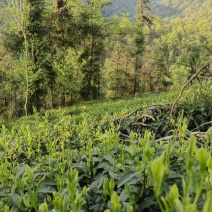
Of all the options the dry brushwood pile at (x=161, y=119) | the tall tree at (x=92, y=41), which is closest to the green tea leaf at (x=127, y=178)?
the dry brushwood pile at (x=161, y=119)

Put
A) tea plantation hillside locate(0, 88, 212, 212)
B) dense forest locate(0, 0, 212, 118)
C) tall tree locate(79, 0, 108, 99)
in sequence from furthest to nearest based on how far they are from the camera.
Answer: tall tree locate(79, 0, 108, 99)
dense forest locate(0, 0, 212, 118)
tea plantation hillside locate(0, 88, 212, 212)

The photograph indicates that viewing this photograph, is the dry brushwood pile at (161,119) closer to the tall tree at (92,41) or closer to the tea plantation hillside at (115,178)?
the tea plantation hillside at (115,178)

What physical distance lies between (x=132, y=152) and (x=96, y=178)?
0.68 feet

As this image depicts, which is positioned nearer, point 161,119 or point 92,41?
point 161,119

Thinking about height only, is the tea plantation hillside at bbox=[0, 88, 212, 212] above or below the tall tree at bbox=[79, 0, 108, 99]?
below

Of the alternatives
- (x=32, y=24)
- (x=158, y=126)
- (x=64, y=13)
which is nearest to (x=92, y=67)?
(x=64, y=13)

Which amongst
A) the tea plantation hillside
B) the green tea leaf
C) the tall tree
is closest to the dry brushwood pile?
the tea plantation hillside

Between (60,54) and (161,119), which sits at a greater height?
(60,54)

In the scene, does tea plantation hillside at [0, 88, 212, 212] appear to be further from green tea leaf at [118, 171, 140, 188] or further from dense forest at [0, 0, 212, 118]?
dense forest at [0, 0, 212, 118]

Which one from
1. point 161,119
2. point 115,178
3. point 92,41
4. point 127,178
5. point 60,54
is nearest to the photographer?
point 127,178

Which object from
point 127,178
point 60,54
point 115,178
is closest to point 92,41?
point 60,54

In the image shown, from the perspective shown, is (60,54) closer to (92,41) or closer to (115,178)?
(92,41)

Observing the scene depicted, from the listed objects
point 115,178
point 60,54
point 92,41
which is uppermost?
point 92,41

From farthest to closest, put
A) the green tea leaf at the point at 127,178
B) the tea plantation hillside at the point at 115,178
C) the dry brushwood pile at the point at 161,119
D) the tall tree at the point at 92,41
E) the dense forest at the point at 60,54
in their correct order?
1. the tall tree at the point at 92,41
2. the dense forest at the point at 60,54
3. the dry brushwood pile at the point at 161,119
4. the green tea leaf at the point at 127,178
5. the tea plantation hillside at the point at 115,178
